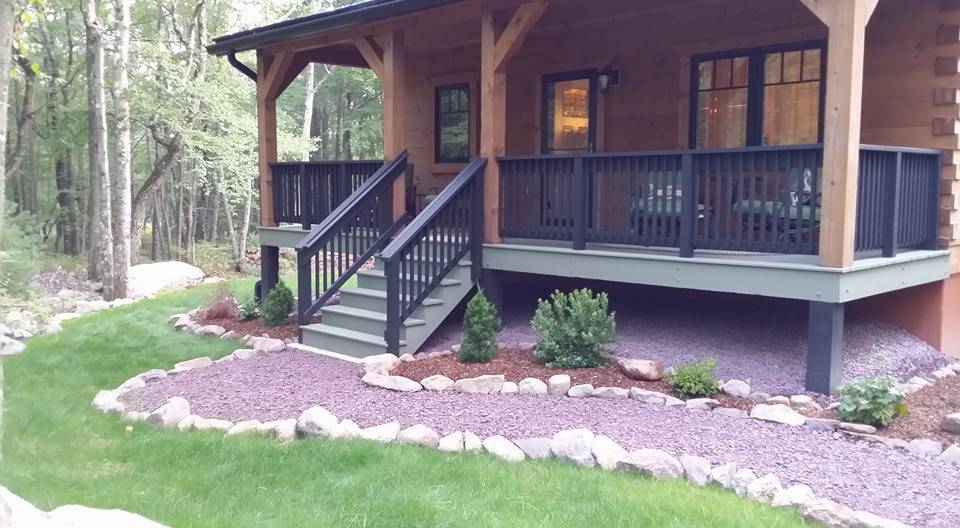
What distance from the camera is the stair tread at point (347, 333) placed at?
8031 millimetres

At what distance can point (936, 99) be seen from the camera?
752 centimetres

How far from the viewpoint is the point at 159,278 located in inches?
688

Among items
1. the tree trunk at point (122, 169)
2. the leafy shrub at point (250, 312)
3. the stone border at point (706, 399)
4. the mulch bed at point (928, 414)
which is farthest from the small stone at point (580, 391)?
the tree trunk at point (122, 169)

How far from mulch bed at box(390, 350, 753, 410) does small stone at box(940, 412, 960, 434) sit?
128cm

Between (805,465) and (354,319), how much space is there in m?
4.88

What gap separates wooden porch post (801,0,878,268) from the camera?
233 inches

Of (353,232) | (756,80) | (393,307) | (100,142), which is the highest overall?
(756,80)

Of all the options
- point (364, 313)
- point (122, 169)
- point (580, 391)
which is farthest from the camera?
point (122, 169)

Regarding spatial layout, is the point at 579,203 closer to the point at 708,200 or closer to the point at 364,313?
the point at 708,200

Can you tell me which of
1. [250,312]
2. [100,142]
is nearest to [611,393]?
[250,312]

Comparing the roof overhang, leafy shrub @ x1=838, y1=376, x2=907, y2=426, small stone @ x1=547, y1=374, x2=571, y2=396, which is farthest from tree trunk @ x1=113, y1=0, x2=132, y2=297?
leafy shrub @ x1=838, y1=376, x2=907, y2=426

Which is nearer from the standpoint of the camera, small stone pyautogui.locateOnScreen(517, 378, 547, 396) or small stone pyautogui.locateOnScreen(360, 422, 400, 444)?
small stone pyautogui.locateOnScreen(360, 422, 400, 444)

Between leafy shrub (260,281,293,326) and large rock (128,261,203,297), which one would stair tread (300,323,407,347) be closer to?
leafy shrub (260,281,293,326)

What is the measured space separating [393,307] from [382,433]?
234 cm
